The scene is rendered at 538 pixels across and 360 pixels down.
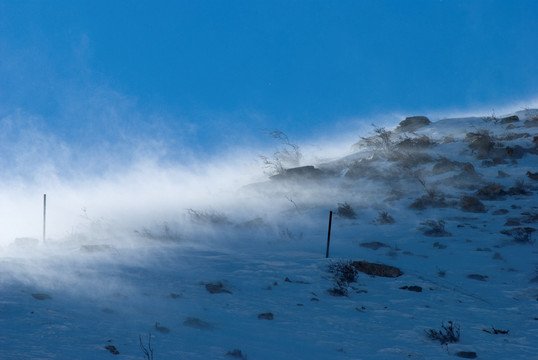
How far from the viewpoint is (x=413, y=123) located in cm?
2778

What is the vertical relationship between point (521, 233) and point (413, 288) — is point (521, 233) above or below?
above

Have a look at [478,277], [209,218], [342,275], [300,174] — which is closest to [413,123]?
[300,174]

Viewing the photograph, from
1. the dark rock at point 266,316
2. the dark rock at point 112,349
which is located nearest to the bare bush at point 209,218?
the dark rock at point 266,316

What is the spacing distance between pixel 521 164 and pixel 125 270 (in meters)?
15.3

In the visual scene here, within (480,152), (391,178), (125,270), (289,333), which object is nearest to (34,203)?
(125,270)

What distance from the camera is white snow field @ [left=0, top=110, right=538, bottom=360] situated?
4.57 meters

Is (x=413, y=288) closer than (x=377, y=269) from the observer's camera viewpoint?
Yes

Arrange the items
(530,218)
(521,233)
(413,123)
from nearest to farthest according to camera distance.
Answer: (521,233) < (530,218) < (413,123)

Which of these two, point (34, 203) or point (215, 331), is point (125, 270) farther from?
point (34, 203)

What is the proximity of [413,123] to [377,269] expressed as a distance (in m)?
21.8

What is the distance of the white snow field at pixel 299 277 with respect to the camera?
15.0ft

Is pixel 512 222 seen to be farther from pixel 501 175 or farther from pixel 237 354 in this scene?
pixel 237 354

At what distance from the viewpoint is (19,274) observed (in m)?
6.39

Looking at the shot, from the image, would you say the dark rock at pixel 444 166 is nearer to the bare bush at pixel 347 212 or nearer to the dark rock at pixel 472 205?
the dark rock at pixel 472 205
